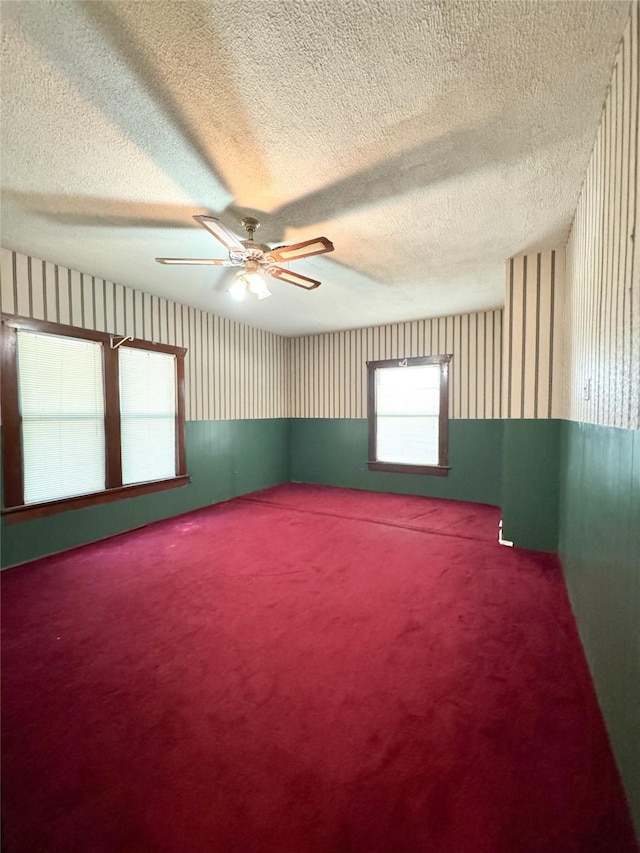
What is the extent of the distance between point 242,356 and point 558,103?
491cm

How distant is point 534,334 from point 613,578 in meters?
2.59

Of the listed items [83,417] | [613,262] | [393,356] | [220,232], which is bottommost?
[83,417]

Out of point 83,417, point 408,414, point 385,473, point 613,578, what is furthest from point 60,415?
point 408,414

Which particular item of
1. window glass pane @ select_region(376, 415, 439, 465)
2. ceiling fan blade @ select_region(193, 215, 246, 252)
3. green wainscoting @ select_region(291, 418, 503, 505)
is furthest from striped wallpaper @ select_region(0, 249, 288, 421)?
ceiling fan blade @ select_region(193, 215, 246, 252)

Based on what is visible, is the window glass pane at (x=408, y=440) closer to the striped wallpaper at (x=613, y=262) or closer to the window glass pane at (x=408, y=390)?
the window glass pane at (x=408, y=390)

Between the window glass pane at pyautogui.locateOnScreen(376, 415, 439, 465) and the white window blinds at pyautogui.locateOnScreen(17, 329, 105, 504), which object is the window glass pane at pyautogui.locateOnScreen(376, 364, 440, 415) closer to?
the window glass pane at pyautogui.locateOnScreen(376, 415, 439, 465)

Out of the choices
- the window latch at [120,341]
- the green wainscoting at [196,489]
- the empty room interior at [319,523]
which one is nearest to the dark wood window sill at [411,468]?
the empty room interior at [319,523]

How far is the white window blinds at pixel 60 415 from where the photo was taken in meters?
3.31

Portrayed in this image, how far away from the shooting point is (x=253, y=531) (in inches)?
162

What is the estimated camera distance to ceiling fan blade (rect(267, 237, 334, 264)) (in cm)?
232

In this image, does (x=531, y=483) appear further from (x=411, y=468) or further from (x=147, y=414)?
(x=147, y=414)

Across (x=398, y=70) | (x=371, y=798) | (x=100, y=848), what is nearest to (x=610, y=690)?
(x=371, y=798)

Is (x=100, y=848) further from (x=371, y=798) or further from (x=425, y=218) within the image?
(x=425, y=218)

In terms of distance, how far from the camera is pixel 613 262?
156cm
